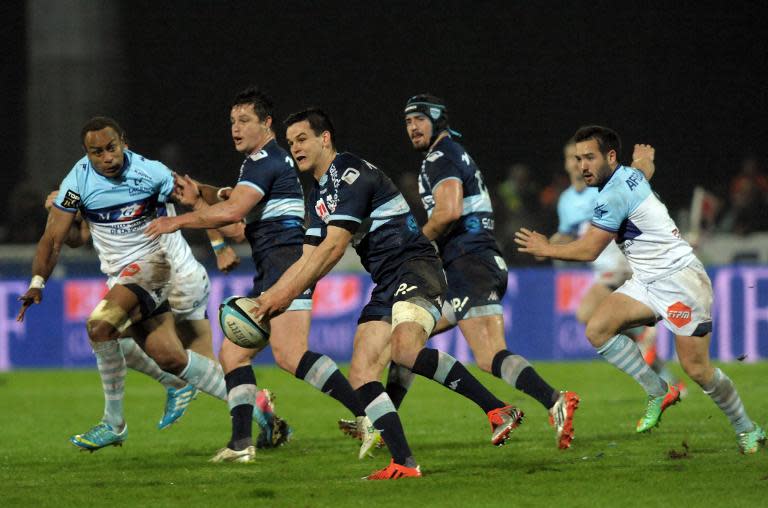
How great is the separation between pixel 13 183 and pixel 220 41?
16.9 feet

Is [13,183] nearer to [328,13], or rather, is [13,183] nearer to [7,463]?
[328,13]

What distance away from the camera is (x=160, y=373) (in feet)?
31.0

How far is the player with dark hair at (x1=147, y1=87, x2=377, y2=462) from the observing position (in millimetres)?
8125

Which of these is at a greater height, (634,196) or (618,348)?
(634,196)

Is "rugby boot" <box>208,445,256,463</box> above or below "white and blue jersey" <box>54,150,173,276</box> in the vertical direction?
below

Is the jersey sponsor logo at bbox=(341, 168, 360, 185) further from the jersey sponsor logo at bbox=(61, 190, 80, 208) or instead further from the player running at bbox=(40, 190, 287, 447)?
the jersey sponsor logo at bbox=(61, 190, 80, 208)

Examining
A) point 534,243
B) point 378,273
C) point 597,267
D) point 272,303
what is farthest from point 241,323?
point 597,267

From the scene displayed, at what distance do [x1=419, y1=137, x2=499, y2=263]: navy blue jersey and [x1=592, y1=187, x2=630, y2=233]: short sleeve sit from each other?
1157mm

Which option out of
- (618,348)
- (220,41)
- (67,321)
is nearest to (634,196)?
(618,348)

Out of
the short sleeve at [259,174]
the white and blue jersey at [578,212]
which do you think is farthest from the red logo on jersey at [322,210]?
the white and blue jersey at [578,212]

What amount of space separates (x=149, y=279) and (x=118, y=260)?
0.31m

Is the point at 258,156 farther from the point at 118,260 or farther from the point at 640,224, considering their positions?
the point at 640,224

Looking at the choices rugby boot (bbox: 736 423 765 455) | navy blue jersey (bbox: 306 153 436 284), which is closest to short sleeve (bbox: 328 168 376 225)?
navy blue jersey (bbox: 306 153 436 284)

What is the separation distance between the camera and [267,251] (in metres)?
8.33
